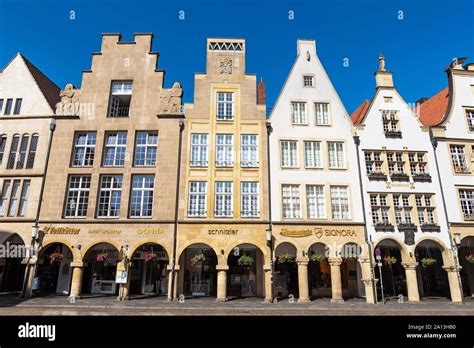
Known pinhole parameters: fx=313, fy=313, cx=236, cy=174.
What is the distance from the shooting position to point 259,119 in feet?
82.6

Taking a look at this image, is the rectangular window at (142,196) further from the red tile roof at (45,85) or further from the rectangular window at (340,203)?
the rectangular window at (340,203)

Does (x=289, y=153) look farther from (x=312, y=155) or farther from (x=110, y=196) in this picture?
(x=110, y=196)

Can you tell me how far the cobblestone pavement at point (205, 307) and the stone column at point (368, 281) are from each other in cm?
59

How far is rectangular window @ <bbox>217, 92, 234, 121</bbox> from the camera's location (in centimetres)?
2535

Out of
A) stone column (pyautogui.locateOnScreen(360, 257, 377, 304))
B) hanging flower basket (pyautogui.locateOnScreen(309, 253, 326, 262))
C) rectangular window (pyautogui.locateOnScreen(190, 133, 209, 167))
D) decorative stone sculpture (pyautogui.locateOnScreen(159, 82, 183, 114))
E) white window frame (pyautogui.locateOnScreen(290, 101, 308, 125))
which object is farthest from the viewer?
white window frame (pyautogui.locateOnScreen(290, 101, 308, 125))

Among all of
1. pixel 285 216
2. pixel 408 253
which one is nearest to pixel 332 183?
pixel 285 216

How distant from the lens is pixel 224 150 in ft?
80.3

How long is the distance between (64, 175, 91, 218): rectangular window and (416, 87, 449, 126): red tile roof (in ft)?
93.8

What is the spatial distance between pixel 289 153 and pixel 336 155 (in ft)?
12.3

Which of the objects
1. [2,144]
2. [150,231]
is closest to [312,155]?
[150,231]

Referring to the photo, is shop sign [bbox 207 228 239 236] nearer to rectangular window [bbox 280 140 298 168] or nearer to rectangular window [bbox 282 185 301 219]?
rectangular window [bbox 282 185 301 219]

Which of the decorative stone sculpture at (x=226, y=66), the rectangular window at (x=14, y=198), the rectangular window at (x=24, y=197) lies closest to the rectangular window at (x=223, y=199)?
the decorative stone sculpture at (x=226, y=66)

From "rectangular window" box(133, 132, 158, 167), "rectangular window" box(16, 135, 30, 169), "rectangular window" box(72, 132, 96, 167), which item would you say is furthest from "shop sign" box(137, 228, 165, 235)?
"rectangular window" box(16, 135, 30, 169)
